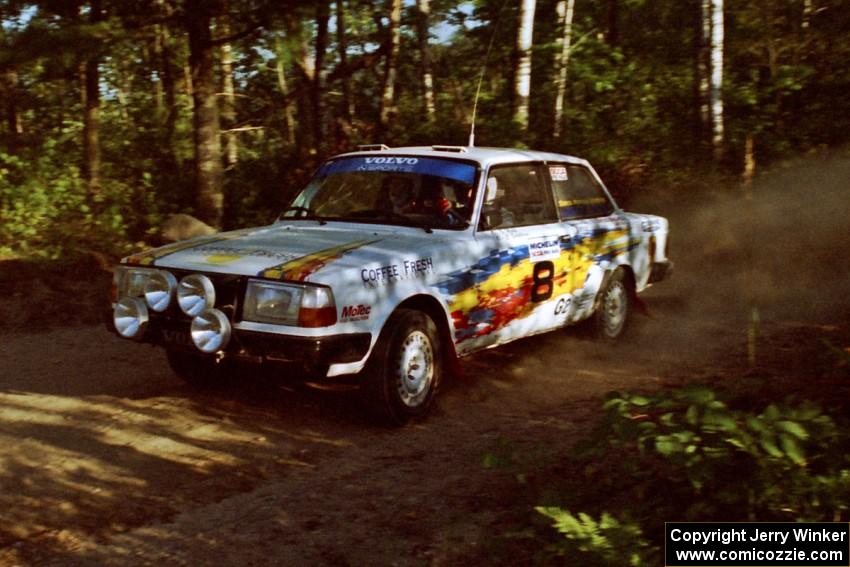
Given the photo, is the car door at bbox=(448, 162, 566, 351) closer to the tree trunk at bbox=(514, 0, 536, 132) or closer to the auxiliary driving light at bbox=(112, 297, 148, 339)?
the auxiliary driving light at bbox=(112, 297, 148, 339)

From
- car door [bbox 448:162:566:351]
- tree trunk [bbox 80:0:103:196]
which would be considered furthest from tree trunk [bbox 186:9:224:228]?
car door [bbox 448:162:566:351]

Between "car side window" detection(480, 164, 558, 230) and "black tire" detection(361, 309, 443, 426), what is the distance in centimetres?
106

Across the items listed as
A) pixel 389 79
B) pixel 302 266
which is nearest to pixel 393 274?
pixel 302 266

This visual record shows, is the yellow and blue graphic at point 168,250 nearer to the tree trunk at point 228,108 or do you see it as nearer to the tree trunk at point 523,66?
the tree trunk at point 523,66

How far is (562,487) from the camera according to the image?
14.3 feet

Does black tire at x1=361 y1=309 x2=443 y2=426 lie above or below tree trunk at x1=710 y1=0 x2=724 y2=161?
below

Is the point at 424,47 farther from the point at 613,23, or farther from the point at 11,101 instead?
the point at 11,101

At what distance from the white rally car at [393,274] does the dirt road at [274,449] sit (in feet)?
1.37

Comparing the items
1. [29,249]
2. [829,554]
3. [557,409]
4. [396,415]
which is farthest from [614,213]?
[29,249]

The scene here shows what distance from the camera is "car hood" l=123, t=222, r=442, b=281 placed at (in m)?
5.54

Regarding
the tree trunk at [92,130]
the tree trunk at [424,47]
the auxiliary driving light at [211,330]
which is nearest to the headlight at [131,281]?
the auxiliary driving light at [211,330]

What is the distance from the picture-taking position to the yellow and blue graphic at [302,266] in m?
5.39

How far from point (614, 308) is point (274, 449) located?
405cm

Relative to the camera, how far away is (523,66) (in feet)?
51.4
